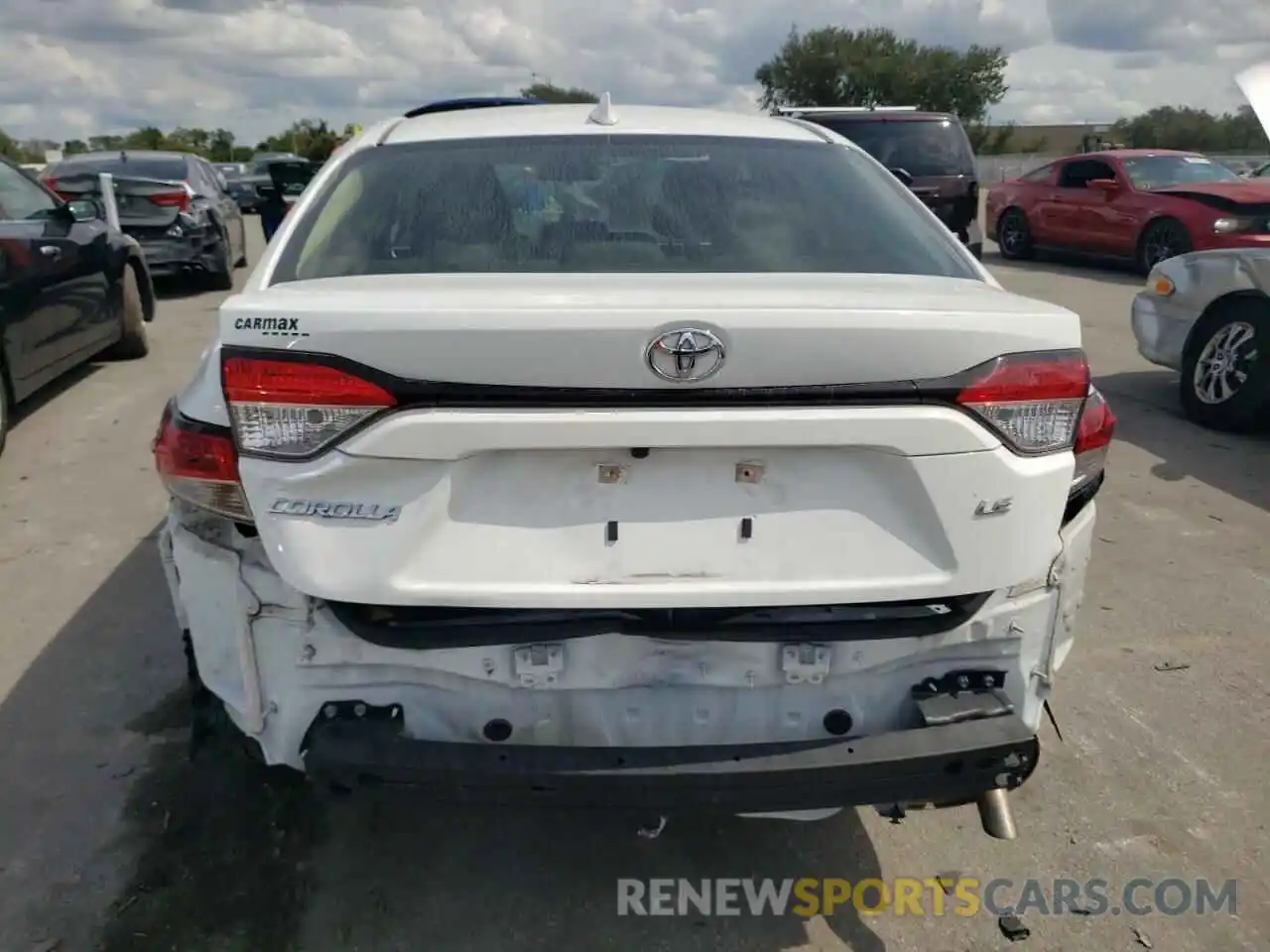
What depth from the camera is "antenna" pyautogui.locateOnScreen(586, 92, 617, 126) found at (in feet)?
10.3

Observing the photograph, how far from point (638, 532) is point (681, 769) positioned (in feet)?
1.49

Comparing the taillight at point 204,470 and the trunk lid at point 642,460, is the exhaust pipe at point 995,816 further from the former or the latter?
the taillight at point 204,470

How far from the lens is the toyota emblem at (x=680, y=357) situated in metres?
1.94

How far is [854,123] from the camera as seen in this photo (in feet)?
38.6

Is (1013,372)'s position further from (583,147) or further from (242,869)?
(242,869)

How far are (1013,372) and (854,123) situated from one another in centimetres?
1050

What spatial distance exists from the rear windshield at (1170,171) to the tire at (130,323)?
35.9 ft

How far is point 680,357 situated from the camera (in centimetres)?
194

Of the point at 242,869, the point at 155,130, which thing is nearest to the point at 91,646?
the point at 242,869

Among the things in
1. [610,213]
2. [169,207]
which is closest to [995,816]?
[610,213]

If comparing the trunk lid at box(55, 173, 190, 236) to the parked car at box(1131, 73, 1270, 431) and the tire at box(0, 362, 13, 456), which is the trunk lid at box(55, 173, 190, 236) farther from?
the parked car at box(1131, 73, 1270, 431)

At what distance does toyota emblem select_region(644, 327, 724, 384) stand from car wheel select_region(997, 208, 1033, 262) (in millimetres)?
14470

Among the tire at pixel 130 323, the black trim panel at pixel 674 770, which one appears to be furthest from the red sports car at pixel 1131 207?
the black trim panel at pixel 674 770

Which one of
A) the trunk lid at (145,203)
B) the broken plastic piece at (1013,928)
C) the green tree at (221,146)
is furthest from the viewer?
the green tree at (221,146)
